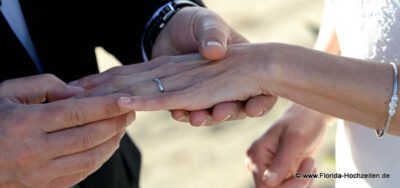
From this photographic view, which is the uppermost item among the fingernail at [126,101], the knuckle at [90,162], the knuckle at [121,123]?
the fingernail at [126,101]

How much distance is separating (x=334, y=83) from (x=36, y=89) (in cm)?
68

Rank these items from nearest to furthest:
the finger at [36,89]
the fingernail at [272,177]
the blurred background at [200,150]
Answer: the finger at [36,89] < the fingernail at [272,177] < the blurred background at [200,150]

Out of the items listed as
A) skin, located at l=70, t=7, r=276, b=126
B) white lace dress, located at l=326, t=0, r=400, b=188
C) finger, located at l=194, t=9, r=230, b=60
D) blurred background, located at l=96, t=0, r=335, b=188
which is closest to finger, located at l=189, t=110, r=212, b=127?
skin, located at l=70, t=7, r=276, b=126

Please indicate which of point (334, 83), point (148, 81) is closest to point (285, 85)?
point (334, 83)

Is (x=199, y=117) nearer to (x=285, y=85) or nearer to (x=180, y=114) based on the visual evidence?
(x=180, y=114)

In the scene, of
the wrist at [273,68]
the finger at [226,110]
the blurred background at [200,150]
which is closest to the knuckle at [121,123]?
the finger at [226,110]

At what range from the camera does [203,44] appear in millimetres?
1579

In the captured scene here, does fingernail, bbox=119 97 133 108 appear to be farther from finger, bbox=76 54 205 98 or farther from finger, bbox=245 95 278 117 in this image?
finger, bbox=245 95 278 117

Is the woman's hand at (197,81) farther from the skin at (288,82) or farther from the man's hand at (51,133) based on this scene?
the man's hand at (51,133)

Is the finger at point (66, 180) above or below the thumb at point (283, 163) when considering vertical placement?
above

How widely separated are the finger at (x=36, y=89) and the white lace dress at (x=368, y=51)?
2.27ft

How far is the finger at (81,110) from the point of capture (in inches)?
52.2

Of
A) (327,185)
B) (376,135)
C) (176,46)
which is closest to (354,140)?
(376,135)

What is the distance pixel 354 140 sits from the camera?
1.59m
